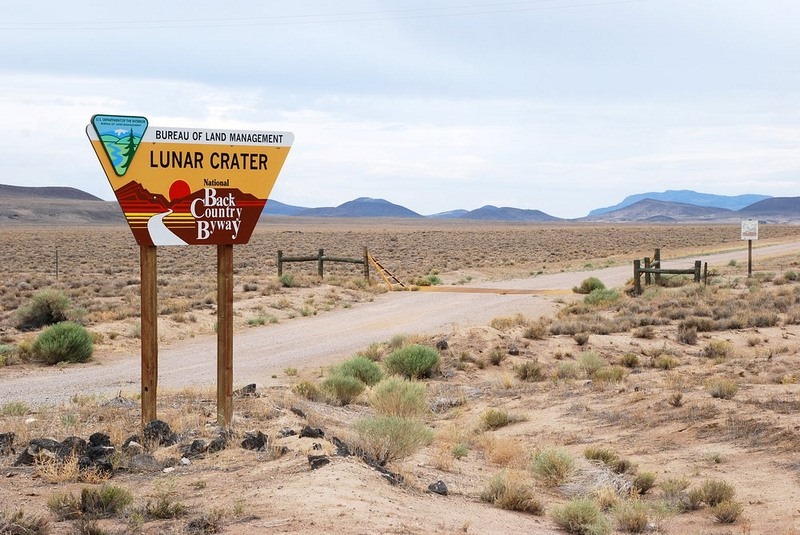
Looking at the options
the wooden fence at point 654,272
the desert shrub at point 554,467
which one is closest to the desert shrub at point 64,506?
the desert shrub at point 554,467

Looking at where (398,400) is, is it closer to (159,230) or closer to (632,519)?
(159,230)

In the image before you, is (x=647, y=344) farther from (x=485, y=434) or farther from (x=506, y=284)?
(x=506, y=284)

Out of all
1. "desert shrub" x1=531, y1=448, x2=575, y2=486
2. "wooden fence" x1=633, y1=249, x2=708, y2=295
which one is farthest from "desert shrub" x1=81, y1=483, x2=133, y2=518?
"wooden fence" x1=633, y1=249, x2=708, y2=295

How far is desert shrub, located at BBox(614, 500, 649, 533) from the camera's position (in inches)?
270

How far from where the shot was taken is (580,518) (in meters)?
6.65

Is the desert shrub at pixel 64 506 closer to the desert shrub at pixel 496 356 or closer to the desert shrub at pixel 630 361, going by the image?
the desert shrub at pixel 496 356

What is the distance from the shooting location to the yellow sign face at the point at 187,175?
803cm

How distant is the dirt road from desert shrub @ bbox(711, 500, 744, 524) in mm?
7648

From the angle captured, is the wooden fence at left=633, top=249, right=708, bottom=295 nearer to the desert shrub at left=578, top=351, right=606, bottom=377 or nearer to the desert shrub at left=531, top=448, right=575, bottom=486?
the desert shrub at left=578, top=351, right=606, bottom=377

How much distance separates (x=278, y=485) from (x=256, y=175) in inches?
138

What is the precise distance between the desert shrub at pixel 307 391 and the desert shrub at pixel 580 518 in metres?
5.64

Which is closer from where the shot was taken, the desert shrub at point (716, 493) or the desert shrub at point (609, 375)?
the desert shrub at point (716, 493)

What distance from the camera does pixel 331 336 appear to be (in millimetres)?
19156

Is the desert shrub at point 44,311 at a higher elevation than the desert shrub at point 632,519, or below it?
higher
